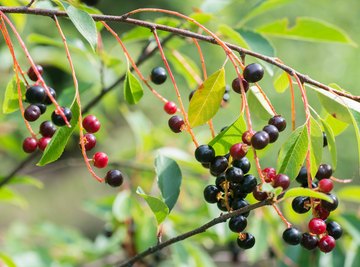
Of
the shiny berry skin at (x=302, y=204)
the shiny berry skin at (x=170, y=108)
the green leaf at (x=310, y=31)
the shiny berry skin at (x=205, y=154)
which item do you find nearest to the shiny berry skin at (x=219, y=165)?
the shiny berry skin at (x=205, y=154)

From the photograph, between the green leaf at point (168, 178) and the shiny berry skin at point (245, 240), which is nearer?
the shiny berry skin at point (245, 240)

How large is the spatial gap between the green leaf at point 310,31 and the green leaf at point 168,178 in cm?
50

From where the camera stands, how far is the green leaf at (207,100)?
913 millimetres

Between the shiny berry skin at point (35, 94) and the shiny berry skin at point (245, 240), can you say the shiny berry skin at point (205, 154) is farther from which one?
the shiny berry skin at point (35, 94)

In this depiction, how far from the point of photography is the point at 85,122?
0.94 metres

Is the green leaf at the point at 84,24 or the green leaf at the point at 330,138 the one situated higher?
the green leaf at the point at 84,24

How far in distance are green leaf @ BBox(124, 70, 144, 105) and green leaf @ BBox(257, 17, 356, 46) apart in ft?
1.52

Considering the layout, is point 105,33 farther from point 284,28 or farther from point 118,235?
point 284,28

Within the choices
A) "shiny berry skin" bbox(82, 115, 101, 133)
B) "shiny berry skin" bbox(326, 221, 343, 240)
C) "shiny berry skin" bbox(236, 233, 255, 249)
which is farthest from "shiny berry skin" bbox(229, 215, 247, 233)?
"shiny berry skin" bbox(82, 115, 101, 133)

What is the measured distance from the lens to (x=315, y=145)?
88 cm

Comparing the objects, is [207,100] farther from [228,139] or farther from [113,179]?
[113,179]

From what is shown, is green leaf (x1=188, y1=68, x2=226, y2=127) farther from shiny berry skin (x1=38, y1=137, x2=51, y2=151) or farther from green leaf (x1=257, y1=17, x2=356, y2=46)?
green leaf (x1=257, y1=17, x2=356, y2=46)

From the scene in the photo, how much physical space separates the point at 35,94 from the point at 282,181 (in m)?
0.37

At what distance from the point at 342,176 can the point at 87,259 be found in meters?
4.47
